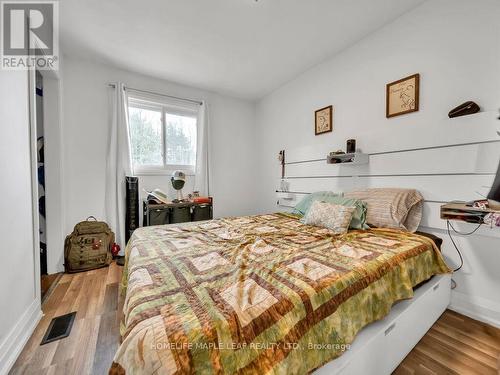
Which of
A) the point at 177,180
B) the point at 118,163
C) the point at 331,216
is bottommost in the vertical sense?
the point at 331,216

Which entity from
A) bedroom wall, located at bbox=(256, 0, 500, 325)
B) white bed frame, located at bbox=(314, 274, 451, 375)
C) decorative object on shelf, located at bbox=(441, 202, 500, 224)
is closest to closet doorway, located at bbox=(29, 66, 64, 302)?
white bed frame, located at bbox=(314, 274, 451, 375)

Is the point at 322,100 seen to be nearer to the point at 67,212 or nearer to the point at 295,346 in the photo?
the point at 295,346

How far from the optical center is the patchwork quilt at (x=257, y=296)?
66cm

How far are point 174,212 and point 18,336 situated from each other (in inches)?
72.2

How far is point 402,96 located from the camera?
2.09 meters

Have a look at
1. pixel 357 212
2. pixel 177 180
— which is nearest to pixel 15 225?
pixel 177 180

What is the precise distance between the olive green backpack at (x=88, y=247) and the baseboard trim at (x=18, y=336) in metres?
1.01

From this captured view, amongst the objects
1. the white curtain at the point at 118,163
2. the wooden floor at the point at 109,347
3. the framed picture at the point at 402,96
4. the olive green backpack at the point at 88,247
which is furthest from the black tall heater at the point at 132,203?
the framed picture at the point at 402,96

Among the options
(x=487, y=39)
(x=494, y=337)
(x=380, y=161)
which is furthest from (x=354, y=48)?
(x=494, y=337)

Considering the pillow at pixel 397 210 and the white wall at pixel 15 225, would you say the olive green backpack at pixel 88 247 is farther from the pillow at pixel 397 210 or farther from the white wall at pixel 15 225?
the pillow at pixel 397 210

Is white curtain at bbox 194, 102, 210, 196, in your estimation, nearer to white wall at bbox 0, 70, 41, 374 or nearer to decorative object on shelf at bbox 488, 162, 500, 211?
white wall at bbox 0, 70, 41, 374

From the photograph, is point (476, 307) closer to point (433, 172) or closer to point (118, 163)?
point (433, 172)

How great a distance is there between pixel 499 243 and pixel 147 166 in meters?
4.01

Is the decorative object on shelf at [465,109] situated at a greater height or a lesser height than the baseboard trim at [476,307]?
greater
